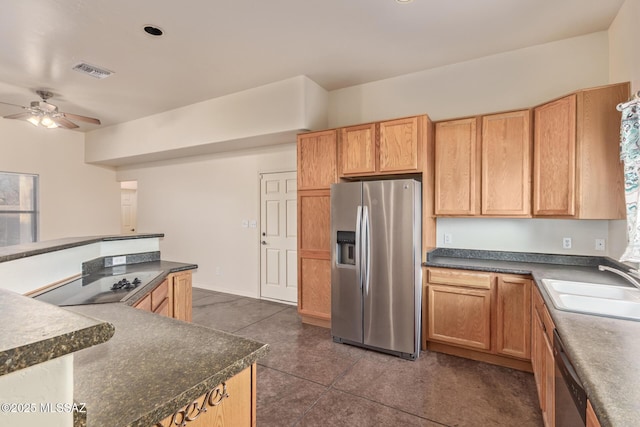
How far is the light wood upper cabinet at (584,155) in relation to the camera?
2.35m

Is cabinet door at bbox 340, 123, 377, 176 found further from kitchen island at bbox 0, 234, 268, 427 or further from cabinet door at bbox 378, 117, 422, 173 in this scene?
kitchen island at bbox 0, 234, 268, 427

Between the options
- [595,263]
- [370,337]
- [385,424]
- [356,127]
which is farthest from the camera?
[356,127]

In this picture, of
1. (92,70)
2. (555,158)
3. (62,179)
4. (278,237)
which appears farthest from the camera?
(62,179)

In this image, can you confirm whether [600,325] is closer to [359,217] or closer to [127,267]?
[359,217]

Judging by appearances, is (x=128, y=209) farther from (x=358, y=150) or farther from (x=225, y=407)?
(x=225, y=407)

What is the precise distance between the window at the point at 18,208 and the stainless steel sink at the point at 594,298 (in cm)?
740

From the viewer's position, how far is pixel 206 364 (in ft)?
3.24

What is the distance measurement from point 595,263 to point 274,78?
3832 millimetres

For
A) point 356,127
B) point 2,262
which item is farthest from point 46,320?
point 356,127

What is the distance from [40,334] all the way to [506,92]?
12.8 feet

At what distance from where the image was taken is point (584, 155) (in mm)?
2441

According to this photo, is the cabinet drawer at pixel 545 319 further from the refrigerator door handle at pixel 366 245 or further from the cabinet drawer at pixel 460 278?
the refrigerator door handle at pixel 366 245

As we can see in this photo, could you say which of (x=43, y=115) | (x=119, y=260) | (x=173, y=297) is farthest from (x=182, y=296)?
(x=43, y=115)

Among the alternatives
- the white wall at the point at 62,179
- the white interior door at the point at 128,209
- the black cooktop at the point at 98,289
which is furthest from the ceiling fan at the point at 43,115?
the white interior door at the point at 128,209
